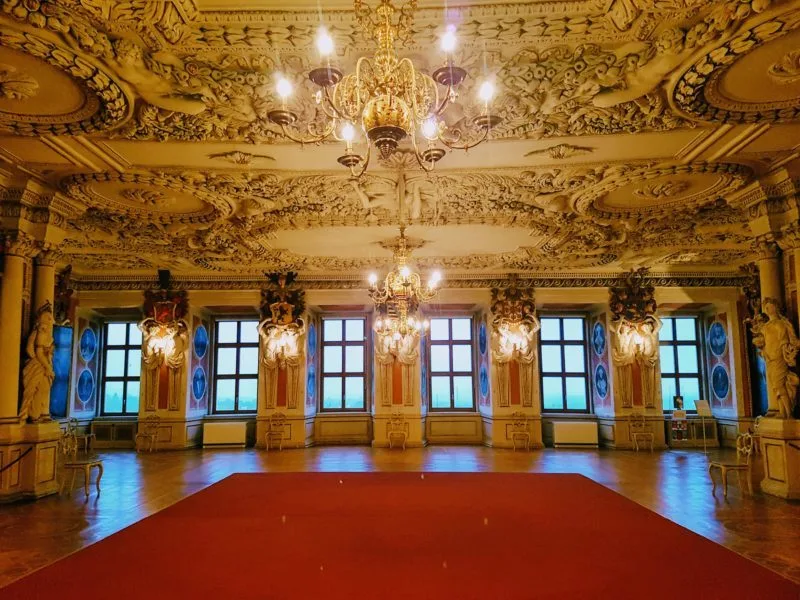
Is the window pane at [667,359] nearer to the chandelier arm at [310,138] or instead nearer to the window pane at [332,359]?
the window pane at [332,359]

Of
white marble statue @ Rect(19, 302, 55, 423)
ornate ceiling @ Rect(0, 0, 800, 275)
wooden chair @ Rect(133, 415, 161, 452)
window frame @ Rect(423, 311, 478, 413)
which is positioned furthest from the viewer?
window frame @ Rect(423, 311, 478, 413)

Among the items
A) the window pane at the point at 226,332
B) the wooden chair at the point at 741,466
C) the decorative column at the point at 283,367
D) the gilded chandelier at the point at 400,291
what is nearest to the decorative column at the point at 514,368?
the decorative column at the point at 283,367

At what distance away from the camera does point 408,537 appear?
4.91m

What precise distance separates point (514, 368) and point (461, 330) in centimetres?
193

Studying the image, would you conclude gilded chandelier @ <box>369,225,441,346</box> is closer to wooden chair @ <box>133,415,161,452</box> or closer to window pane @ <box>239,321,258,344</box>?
window pane @ <box>239,321,258,344</box>

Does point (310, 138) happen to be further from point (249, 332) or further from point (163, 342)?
point (249, 332)

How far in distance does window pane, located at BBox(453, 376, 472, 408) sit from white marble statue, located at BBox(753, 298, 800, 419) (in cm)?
750

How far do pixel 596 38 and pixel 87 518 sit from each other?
6.39m

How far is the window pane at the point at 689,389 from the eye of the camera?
1359 centimetres

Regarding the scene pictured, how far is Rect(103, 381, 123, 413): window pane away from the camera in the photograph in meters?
13.8

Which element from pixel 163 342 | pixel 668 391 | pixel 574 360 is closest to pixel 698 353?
pixel 668 391

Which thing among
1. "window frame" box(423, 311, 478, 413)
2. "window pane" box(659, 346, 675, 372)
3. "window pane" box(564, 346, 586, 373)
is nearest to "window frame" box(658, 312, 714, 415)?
"window pane" box(659, 346, 675, 372)

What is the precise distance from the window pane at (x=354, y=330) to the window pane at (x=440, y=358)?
1.79m

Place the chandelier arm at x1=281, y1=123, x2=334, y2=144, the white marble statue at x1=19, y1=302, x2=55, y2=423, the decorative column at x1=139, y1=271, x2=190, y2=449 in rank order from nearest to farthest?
1. the chandelier arm at x1=281, y1=123, x2=334, y2=144
2. the white marble statue at x1=19, y1=302, x2=55, y2=423
3. the decorative column at x1=139, y1=271, x2=190, y2=449
